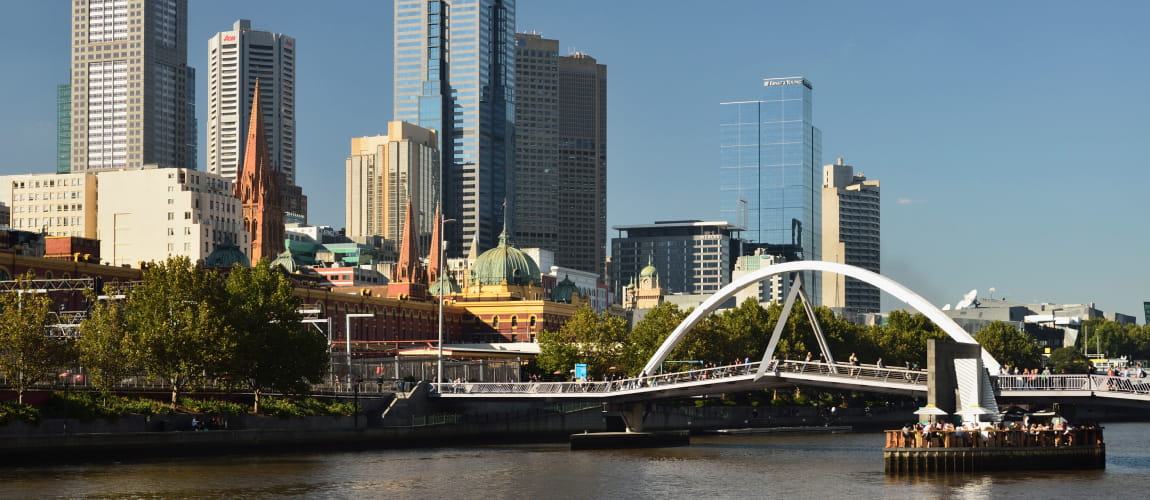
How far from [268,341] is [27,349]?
62.8ft

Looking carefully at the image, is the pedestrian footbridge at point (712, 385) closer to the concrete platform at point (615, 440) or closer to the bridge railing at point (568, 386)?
the bridge railing at point (568, 386)

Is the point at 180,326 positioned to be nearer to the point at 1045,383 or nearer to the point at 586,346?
the point at 1045,383

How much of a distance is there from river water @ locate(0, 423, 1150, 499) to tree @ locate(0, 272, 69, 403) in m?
7.78

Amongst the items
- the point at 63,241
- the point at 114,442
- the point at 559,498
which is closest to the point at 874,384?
the point at 559,498

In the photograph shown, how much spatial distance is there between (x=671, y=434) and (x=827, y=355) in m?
14.9

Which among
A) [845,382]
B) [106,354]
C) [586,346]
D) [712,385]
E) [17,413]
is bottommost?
[17,413]

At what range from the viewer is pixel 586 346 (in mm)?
153000

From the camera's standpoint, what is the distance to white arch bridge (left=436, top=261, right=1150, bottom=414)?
293 feet

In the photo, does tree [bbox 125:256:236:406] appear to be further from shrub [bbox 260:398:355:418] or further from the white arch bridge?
the white arch bridge

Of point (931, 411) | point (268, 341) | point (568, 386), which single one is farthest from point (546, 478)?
point (268, 341)

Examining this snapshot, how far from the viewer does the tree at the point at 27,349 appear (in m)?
91.5

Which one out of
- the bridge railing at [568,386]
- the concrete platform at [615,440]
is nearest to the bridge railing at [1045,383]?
the bridge railing at [568,386]

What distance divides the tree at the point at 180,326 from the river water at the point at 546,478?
9337 mm

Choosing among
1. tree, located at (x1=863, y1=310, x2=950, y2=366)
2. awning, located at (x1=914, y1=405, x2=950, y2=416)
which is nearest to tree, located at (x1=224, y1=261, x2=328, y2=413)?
awning, located at (x1=914, y1=405, x2=950, y2=416)
